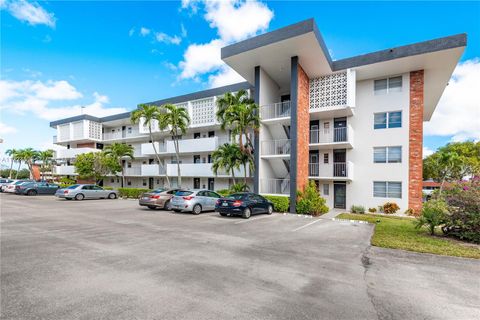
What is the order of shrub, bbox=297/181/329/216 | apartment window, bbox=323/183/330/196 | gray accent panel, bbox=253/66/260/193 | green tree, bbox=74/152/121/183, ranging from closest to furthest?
shrub, bbox=297/181/329/216
gray accent panel, bbox=253/66/260/193
apartment window, bbox=323/183/330/196
green tree, bbox=74/152/121/183

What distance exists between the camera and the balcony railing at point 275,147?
58.5 ft

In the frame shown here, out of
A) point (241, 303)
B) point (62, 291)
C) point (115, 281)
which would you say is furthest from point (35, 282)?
point (241, 303)

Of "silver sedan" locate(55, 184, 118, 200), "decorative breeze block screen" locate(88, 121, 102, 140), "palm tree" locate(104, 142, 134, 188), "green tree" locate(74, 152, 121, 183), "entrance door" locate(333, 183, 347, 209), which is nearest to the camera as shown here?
"entrance door" locate(333, 183, 347, 209)

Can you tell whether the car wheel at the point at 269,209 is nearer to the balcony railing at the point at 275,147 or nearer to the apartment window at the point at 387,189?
the balcony railing at the point at 275,147

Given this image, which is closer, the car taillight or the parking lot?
the parking lot

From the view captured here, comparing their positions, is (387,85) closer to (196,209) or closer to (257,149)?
(257,149)

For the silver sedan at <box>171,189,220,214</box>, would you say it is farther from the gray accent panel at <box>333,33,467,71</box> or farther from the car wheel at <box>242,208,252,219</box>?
the gray accent panel at <box>333,33,467,71</box>

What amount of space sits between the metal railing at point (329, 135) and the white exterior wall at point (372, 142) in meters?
1.33

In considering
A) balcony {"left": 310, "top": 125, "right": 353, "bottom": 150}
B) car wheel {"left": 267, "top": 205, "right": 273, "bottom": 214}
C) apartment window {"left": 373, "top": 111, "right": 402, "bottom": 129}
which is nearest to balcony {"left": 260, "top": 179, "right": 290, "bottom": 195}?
car wheel {"left": 267, "top": 205, "right": 273, "bottom": 214}

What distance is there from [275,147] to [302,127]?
2.49 m

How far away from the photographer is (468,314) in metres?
3.86

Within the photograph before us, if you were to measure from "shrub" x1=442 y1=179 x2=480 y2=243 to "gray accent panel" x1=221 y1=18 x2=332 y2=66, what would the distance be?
10483 millimetres

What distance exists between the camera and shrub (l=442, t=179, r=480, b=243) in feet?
27.8

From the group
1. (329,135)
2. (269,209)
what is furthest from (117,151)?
(329,135)
